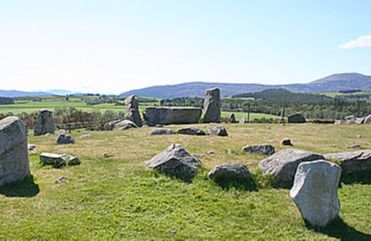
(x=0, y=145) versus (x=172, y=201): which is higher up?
(x=0, y=145)

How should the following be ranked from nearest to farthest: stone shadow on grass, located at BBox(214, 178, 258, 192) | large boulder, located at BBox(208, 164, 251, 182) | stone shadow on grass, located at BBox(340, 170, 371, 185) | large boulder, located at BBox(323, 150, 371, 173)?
1. stone shadow on grass, located at BBox(214, 178, 258, 192)
2. large boulder, located at BBox(208, 164, 251, 182)
3. stone shadow on grass, located at BBox(340, 170, 371, 185)
4. large boulder, located at BBox(323, 150, 371, 173)

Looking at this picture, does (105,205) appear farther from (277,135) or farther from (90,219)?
(277,135)

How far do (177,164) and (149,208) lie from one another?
127 inches

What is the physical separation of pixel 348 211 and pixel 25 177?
37.5ft

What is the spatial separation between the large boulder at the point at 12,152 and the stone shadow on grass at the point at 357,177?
12.4m

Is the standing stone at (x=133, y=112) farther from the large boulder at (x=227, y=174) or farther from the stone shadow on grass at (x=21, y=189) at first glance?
the large boulder at (x=227, y=174)

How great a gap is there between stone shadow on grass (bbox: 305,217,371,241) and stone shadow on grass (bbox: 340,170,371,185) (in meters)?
4.57

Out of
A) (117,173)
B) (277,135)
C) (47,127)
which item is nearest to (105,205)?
(117,173)

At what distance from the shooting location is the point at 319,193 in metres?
11.8

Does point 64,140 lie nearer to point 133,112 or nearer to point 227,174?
point 227,174

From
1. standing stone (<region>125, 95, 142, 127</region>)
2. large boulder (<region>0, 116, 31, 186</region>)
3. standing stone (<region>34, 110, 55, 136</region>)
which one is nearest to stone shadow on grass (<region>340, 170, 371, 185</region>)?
large boulder (<region>0, 116, 31, 186</region>)

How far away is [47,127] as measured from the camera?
3597 centimetres

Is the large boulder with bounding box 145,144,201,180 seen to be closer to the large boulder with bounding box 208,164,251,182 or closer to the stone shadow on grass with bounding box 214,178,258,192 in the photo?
the large boulder with bounding box 208,164,251,182

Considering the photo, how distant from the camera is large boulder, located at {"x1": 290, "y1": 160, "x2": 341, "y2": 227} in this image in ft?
38.5
